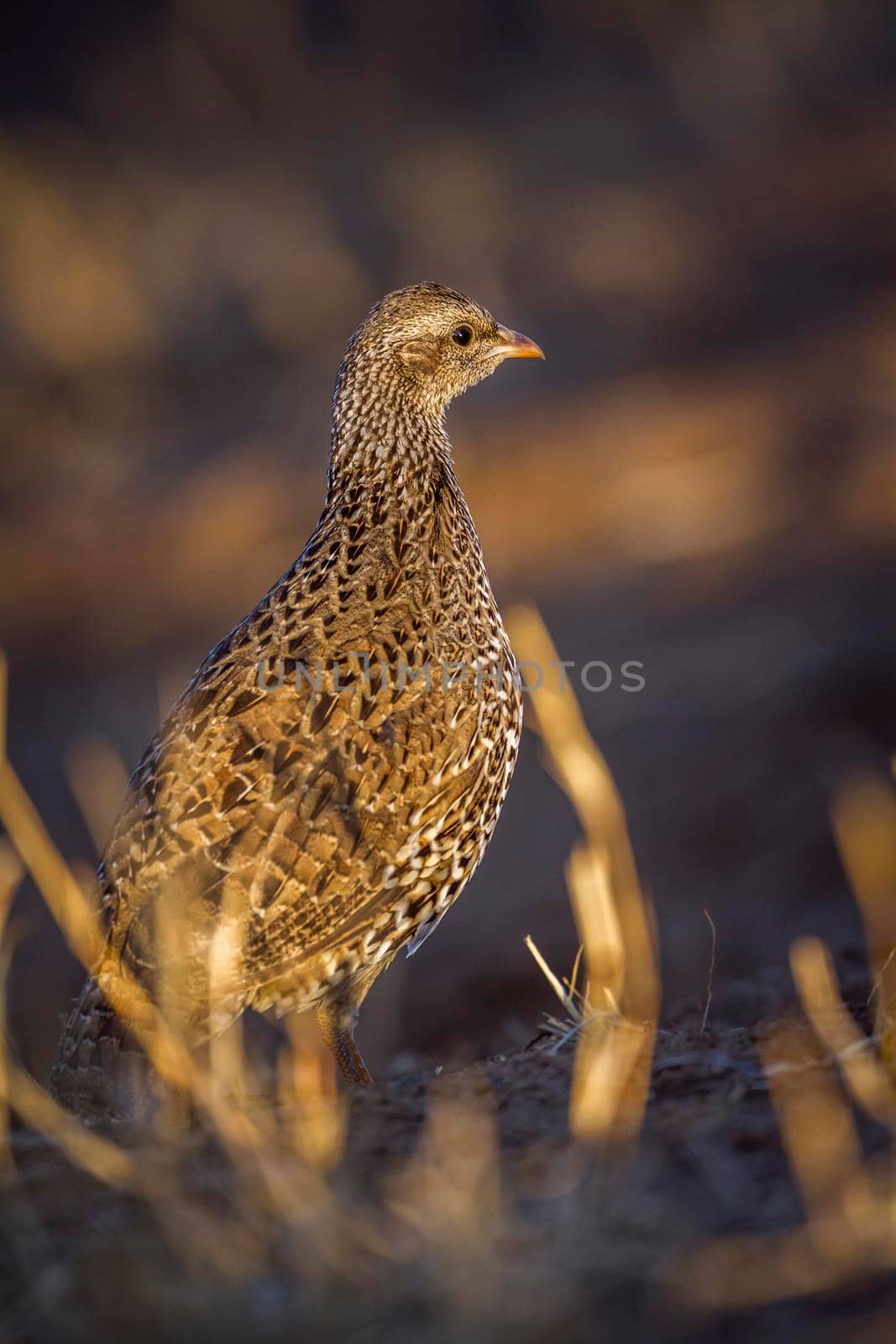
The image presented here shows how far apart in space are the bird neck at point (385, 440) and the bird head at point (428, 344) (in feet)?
0.07

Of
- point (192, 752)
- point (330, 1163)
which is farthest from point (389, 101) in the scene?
point (330, 1163)

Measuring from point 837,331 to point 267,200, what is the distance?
8446mm

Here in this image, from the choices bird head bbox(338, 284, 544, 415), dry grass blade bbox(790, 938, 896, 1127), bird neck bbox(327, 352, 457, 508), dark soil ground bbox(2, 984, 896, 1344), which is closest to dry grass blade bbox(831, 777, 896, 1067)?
dry grass blade bbox(790, 938, 896, 1127)

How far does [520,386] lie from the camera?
49.2 ft

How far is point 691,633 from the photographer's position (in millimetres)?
10859

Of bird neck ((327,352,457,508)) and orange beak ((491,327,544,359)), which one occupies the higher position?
orange beak ((491,327,544,359))

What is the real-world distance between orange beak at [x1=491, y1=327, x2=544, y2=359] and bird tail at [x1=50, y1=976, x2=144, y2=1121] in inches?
117

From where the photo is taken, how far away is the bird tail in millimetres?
4391

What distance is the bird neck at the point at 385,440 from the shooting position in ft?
17.3

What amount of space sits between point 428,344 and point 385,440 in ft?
1.77

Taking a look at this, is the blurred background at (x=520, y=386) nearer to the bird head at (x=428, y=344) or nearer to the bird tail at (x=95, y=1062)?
the bird tail at (x=95, y=1062)

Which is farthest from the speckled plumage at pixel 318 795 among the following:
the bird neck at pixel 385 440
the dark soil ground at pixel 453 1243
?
the dark soil ground at pixel 453 1243

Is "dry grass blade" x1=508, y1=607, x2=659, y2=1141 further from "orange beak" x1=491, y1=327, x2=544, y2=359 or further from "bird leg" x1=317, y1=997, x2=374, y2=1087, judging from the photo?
"orange beak" x1=491, y1=327, x2=544, y2=359

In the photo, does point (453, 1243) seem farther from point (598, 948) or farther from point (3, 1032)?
point (598, 948)
